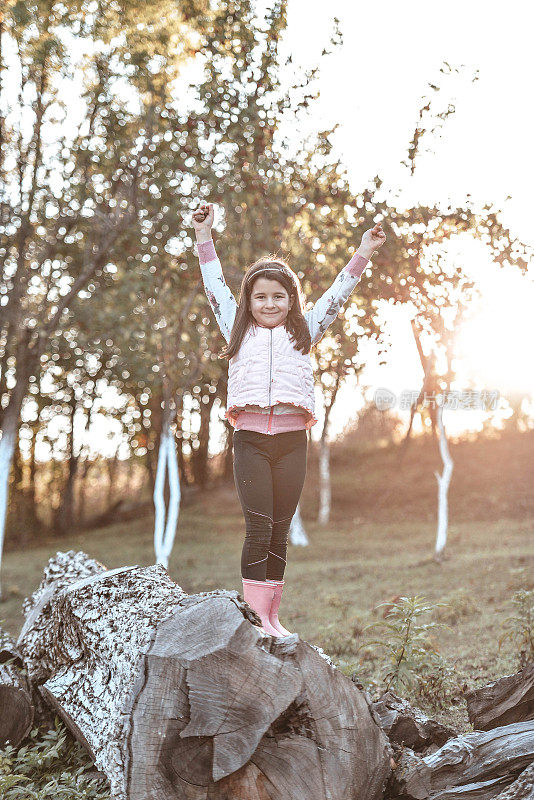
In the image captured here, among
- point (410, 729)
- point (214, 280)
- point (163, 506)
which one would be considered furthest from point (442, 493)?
point (410, 729)

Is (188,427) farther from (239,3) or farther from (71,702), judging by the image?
(71,702)

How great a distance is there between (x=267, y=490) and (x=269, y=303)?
972 millimetres

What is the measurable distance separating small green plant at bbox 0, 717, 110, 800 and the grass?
58.7 inches

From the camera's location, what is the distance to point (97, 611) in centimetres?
341

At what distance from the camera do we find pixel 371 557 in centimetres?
1327

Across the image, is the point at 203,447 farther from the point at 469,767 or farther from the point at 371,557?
the point at 469,767

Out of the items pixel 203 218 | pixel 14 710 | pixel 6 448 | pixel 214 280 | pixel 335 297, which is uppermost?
pixel 203 218

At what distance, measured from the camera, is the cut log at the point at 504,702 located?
3.18 metres

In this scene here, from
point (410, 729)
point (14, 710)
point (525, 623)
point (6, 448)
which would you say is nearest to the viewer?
point (410, 729)

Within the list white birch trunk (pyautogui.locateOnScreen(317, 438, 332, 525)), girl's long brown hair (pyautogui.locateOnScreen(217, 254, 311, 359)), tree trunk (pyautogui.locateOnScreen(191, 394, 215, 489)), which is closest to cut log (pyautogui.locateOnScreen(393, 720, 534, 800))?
girl's long brown hair (pyautogui.locateOnScreen(217, 254, 311, 359))

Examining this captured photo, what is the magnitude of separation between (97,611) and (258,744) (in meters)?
1.20

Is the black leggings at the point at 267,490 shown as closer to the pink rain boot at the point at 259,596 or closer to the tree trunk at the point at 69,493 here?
the pink rain boot at the point at 259,596

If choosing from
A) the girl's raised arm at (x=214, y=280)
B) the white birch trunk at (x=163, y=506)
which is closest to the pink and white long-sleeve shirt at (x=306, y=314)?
the girl's raised arm at (x=214, y=280)

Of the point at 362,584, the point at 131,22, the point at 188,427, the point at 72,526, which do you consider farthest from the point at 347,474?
the point at 131,22
